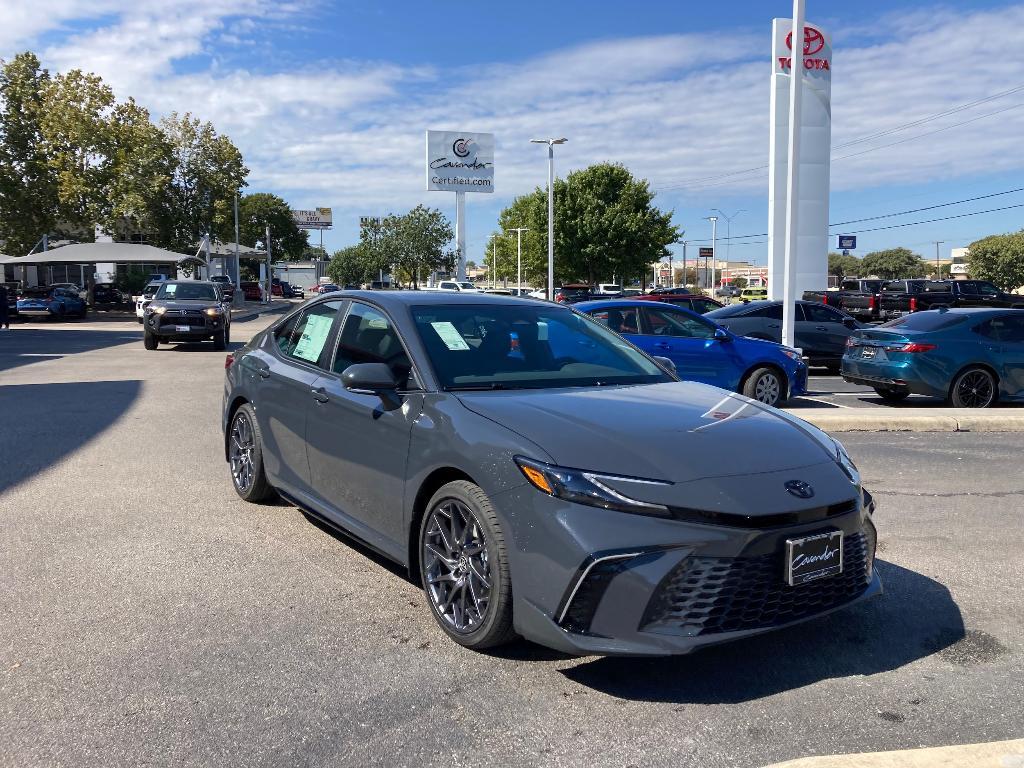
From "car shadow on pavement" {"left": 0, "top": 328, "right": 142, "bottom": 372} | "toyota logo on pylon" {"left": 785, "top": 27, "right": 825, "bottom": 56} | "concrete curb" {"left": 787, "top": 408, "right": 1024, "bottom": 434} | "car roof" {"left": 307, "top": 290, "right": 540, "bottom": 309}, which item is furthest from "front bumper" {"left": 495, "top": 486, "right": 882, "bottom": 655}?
"toyota logo on pylon" {"left": 785, "top": 27, "right": 825, "bottom": 56}

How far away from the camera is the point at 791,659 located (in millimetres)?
3889

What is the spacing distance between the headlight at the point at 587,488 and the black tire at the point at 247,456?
3.11 m

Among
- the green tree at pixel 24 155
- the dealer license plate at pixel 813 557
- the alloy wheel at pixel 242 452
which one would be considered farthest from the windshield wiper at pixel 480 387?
the green tree at pixel 24 155

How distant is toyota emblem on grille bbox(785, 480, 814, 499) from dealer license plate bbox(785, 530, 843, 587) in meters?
0.16

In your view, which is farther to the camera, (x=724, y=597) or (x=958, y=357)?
(x=958, y=357)

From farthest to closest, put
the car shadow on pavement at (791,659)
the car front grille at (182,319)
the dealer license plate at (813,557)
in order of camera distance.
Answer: the car front grille at (182,319)
the car shadow on pavement at (791,659)
the dealer license plate at (813,557)

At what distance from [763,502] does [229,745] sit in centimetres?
212

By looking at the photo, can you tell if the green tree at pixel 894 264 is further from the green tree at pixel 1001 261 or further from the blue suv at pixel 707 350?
the blue suv at pixel 707 350

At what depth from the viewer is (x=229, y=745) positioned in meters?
3.15

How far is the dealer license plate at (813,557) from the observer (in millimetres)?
3461

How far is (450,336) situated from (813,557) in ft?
7.06

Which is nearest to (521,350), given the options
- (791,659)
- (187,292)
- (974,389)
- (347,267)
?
(791,659)

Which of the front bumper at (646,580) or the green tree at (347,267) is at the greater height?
the green tree at (347,267)

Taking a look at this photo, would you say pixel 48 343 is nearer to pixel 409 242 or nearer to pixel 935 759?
pixel 935 759
